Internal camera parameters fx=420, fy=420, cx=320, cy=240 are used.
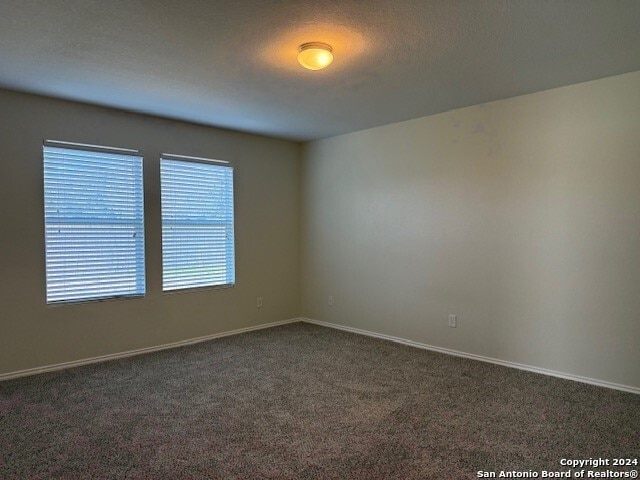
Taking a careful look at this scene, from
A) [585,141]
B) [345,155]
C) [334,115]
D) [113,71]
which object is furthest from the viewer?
[345,155]

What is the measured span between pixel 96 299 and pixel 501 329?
3840 mm

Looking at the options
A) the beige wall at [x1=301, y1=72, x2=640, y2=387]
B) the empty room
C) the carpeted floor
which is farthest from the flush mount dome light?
the carpeted floor

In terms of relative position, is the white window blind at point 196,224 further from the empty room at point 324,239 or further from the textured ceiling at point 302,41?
the textured ceiling at point 302,41

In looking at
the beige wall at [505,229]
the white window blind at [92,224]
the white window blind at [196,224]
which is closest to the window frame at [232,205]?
the white window blind at [196,224]

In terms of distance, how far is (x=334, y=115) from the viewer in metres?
4.34

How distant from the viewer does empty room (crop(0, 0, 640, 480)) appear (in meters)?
2.37

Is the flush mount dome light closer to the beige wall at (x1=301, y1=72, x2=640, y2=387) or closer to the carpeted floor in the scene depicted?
the beige wall at (x1=301, y1=72, x2=640, y2=387)

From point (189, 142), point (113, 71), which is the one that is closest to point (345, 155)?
point (189, 142)

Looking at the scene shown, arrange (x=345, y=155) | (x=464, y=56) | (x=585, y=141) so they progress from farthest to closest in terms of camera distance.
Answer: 1. (x=345, y=155)
2. (x=585, y=141)
3. (x=464, y=56)

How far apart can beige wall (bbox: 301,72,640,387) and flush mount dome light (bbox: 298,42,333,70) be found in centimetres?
199

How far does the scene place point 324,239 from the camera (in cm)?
553

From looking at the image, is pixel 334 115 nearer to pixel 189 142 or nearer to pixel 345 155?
pixel 345 155

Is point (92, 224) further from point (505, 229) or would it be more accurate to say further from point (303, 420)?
point (505, 229)

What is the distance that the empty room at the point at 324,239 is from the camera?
237cm
